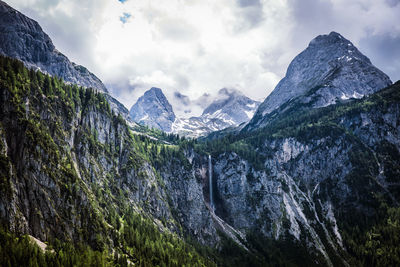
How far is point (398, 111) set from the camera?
195m

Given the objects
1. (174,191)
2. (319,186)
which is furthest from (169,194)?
(319,186)

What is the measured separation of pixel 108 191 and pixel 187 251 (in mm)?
47374

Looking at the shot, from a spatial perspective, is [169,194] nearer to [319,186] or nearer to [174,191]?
[174,191]

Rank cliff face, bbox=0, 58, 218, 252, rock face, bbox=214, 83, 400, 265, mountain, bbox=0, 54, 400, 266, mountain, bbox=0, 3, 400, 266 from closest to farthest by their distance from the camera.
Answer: cliff face, bbox=0, 58, 218, 252, mountain, bbox=0, 3, 400, 266, mountain, bbox=0, 54, 400, 266, rock face, bbox=214, 83, 400, 265

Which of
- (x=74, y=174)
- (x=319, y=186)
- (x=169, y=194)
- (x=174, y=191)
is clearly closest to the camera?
(x=74, y=174)

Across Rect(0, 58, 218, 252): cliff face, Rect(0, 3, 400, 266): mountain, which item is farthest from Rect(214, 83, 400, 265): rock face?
Rect(0, 58, 218, 252): cliff face

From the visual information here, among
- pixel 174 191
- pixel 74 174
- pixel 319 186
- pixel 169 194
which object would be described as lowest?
pixel 319 186

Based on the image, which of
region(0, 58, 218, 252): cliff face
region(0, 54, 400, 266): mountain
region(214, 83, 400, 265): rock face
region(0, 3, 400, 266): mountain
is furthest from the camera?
region(214, 83, 400, 265): rock face

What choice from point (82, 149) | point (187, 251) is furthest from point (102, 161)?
point (187, 251)

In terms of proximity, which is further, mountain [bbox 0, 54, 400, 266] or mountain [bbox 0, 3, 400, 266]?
mountain [bbox 0, 54, 400, 266]

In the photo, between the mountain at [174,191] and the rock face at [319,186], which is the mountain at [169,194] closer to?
the mountain at [174,191]

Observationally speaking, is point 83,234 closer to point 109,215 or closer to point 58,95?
point 109,215

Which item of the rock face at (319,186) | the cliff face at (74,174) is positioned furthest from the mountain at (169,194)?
the rock face at (319,186)

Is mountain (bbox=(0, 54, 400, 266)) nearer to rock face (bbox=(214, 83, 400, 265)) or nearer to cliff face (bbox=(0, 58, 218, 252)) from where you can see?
cliff face (bbox=(0, 58, 218, 252))
